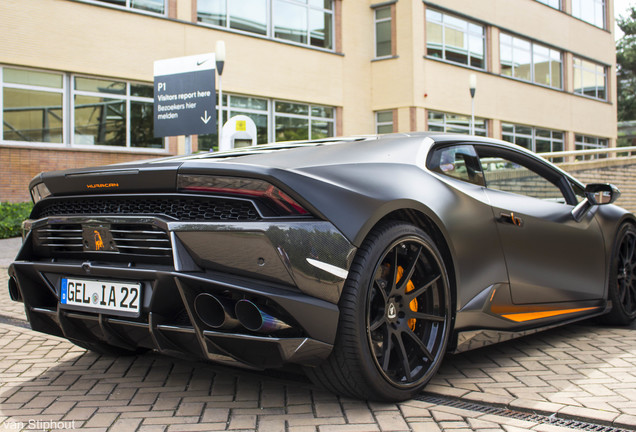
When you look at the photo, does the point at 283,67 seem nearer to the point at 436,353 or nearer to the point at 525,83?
the point at 525,83

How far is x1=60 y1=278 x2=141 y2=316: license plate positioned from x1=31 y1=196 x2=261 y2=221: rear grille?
1.06 feet

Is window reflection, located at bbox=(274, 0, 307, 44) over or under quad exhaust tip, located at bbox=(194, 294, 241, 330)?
over

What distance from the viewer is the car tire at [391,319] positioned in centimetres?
275

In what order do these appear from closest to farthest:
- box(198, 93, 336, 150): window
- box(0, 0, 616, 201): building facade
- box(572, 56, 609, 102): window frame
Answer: box(0, 0, 616, 201): building facade
box(198, 93, 336, 150): window
box(572, 56, 609, 102): window frame

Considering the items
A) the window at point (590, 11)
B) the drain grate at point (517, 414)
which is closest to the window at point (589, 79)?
the window at point (590, 11)

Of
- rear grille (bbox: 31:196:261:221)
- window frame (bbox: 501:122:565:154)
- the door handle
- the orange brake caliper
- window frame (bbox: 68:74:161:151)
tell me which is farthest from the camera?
window frame (bbox: 501:122:565:154)

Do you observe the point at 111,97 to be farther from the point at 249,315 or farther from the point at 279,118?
the point at 249,315

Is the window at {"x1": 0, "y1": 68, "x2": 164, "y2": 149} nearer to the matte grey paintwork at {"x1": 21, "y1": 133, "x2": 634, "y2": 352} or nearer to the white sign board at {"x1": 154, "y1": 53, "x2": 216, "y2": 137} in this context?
the white sign board at {"x1": 154, "y1": 53, "x2": 216, "y2": 137}

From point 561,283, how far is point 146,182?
2576 mm

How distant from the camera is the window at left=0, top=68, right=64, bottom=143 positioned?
48.4 ft

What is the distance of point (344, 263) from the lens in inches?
106

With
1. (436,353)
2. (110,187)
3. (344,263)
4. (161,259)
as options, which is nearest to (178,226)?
(161,259)

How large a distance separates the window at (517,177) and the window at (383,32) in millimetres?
17474

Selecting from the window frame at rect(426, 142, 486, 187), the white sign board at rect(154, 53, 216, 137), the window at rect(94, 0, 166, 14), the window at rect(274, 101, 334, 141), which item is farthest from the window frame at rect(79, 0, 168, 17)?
the window frame at rect(426, 142, 486, 187)
